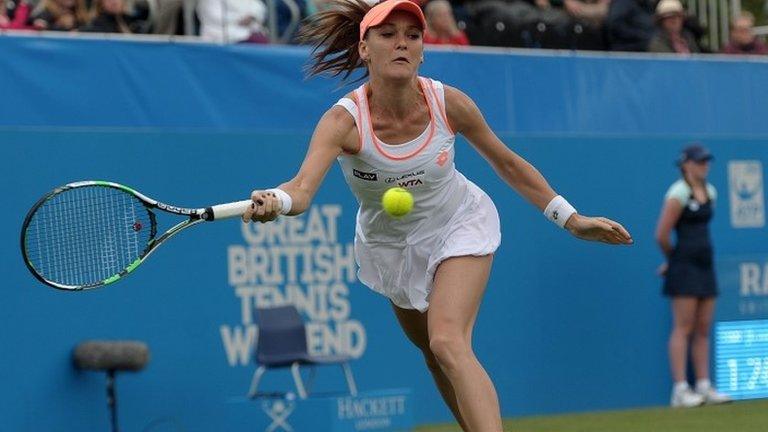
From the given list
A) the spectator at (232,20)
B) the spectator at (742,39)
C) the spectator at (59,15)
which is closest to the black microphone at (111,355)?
the spectator at (59,15)

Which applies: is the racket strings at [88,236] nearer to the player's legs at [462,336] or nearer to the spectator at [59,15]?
the player's legs at [462,336]

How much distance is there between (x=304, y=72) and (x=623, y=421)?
3070mm

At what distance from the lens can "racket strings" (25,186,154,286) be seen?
21.2 feet

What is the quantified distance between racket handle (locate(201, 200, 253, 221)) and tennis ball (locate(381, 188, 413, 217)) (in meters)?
0.76

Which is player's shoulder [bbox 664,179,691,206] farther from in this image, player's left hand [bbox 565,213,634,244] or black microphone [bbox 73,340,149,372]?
player's left hand [bbox 565,213,634,244]

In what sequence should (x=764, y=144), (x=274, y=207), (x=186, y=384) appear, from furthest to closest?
(x=764, y=144) < (x=186, y=384) < (x=274, y=207)

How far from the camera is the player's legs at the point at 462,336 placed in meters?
6.04

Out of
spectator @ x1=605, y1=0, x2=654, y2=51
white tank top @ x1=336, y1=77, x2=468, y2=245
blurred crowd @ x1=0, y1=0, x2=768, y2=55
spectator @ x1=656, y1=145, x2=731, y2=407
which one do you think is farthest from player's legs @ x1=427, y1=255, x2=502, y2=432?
spectator @ x1=605, y1=0, x2=654, y2=51

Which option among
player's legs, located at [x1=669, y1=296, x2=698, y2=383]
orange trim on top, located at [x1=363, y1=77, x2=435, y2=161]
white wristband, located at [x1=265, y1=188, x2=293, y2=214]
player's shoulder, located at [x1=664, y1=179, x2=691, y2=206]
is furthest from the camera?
player's legs, located at [x1=669, y1=296, x2=698, y2=383]

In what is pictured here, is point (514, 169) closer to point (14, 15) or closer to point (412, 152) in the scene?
point (412, 152)

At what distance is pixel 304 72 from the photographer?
10875mm

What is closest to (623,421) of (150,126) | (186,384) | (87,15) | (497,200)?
(497,200)

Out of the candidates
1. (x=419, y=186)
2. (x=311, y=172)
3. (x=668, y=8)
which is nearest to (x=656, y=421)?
(x=668, y=8)

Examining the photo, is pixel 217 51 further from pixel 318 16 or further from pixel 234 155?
pixel 318 16
